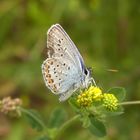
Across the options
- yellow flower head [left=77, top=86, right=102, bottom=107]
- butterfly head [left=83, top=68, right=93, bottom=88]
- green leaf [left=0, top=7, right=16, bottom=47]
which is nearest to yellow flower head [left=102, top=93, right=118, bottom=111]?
yellow flower head [left=77, top=86, right=102, bottom=107]

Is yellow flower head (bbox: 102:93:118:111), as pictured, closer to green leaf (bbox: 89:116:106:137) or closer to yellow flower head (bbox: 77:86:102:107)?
yellow flower head (bbox: 77:86:102:107)

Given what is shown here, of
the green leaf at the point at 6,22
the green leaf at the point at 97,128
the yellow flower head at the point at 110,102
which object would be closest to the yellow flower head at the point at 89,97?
the yellow flower head at the point at 110,102

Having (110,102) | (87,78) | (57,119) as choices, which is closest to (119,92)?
(110,102)

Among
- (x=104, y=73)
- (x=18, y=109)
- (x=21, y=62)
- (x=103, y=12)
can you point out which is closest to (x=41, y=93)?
(x=21, y=62)

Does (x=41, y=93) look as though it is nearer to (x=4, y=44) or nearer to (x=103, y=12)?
(x=4, y=44)

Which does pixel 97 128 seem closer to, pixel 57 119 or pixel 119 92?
pixel 119 92

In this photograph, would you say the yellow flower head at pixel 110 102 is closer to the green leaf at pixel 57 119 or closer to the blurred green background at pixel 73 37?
the green leaf at pixel 57 119
